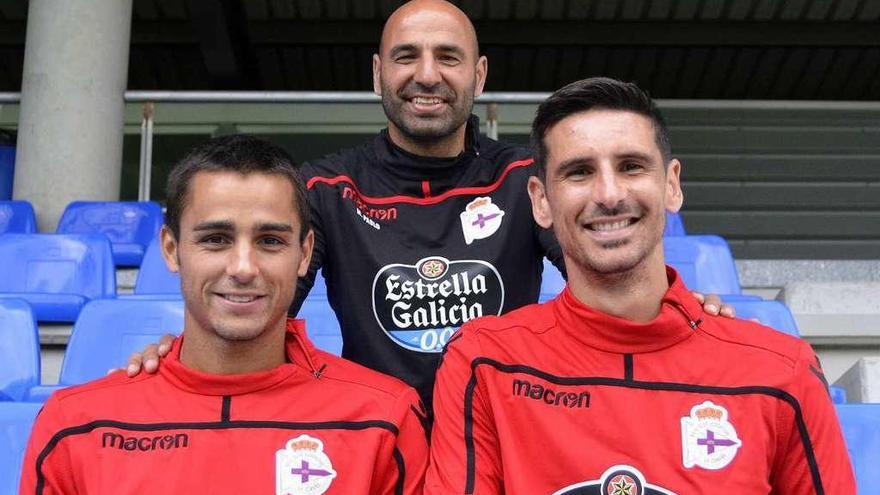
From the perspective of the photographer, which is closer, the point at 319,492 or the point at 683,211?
the point at 319,492

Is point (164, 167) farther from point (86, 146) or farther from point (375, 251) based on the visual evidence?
point (375, 251)

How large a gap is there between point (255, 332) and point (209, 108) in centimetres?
380

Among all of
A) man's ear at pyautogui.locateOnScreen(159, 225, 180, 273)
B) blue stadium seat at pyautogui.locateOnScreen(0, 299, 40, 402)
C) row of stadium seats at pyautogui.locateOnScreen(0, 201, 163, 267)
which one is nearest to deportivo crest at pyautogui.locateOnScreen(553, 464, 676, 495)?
man's ear at pyautogui.locateOnScreen(159, 225, 180, 273)

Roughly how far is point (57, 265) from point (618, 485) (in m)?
2.50

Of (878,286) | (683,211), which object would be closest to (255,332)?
(878,286)

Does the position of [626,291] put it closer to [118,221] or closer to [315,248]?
[315,248]

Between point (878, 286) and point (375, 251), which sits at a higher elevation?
point (878, 286)

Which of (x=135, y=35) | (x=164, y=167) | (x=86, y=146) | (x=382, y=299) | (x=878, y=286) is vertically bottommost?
(x=382, y=299)

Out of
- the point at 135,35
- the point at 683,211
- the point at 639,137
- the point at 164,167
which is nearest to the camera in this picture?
the point at 639,137

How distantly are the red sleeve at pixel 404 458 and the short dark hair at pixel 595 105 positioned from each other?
0.42m

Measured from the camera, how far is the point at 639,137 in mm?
1566

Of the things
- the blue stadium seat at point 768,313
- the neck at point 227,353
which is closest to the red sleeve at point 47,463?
the neck at point 227,353

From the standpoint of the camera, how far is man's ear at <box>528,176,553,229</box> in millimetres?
1629

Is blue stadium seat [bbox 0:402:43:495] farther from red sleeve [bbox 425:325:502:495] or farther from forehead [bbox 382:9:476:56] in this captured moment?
forehead [bbox 382:9:476:56]
